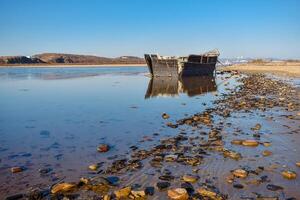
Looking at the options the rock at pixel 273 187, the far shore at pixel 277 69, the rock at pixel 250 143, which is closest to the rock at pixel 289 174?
the rock at pixel 273 187

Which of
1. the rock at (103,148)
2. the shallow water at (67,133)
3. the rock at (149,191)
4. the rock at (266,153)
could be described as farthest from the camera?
the rock at (103,148)

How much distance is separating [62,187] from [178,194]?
1.99 m

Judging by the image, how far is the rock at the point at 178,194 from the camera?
198 inches

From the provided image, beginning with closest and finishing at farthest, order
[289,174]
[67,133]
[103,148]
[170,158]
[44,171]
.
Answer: [289,174] → [44,171] → [170,158] → [103,148] → [67,133]

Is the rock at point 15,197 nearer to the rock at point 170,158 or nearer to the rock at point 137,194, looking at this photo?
the rock at point 137,194

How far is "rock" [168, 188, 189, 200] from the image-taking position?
16.5 ft

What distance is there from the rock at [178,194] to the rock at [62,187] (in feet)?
5.54

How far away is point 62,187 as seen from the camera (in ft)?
17.9

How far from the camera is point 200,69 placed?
143 ft

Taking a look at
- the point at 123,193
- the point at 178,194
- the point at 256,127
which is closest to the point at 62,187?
the point at 123,193

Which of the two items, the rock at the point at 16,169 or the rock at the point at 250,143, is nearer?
the rock at the point at 16,169

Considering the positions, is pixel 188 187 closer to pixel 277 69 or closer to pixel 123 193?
pixel 123 193

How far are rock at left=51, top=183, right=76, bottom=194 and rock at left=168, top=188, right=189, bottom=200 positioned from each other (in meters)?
1.69

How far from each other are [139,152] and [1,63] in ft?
509
